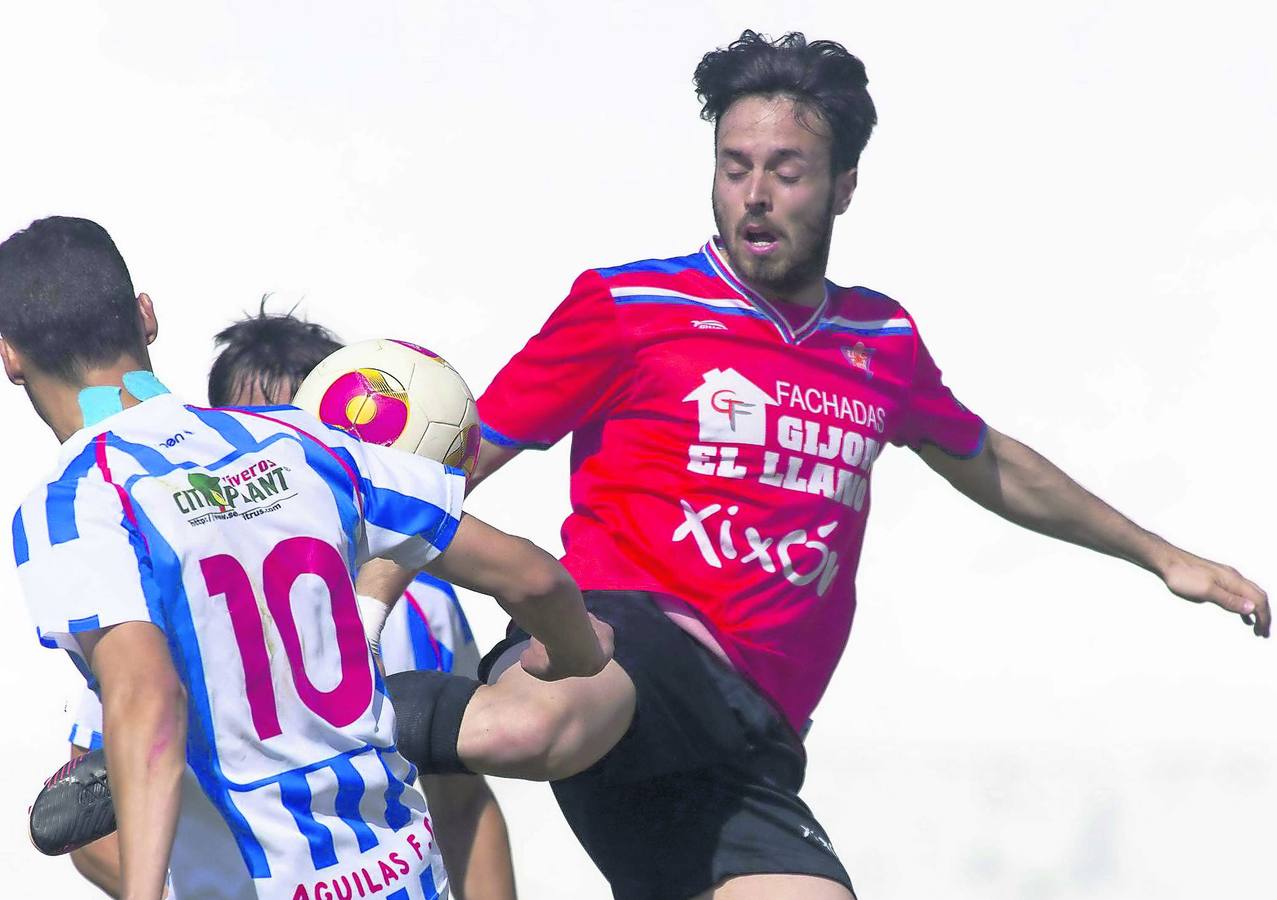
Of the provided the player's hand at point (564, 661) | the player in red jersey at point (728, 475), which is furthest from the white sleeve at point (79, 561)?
the player in red jersey at point (728, 475)

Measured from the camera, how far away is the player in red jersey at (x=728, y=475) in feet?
12.3

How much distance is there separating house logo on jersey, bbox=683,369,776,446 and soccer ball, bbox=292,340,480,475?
0.49m

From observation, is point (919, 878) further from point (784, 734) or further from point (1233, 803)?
point (784, 734)

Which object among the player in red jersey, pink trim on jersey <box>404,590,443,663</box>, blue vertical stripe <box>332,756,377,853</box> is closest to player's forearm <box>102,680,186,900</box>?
blue vertical stripe <box>332,756,377,853</box>

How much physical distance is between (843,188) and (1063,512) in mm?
924

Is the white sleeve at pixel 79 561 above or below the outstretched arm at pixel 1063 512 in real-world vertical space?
below

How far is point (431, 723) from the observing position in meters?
3.44

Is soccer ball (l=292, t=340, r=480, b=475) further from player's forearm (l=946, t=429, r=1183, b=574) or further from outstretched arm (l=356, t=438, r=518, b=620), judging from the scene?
player's forearm (l=946, t=429, r=1183, b=574)

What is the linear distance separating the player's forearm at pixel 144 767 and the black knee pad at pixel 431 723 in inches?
42.8

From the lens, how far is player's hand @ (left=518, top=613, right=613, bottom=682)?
112 inches

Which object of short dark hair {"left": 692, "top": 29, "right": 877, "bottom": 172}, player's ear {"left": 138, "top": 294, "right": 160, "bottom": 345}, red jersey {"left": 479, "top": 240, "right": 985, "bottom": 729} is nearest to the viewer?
player's ear {"left": 138, "top": 294, "right": 160, "bottom": 345}

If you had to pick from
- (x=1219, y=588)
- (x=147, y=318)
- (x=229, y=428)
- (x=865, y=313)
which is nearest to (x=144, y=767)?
(x=229, y=428)

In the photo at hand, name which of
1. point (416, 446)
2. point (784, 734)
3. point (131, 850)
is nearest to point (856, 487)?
point (784, 734)

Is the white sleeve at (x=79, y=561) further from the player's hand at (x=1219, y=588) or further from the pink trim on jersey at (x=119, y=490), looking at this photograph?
the player's hand at (x=1219, y=588)
